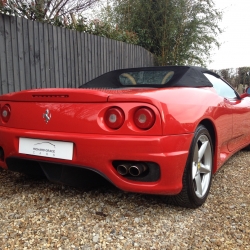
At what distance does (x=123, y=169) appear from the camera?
1.76 m

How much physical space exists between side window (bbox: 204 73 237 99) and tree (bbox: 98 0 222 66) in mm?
6225

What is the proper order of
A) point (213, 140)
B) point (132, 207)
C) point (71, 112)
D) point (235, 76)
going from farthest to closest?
point (235, 76) → point (213, 140) → point (132, 207) → point (71, 112)

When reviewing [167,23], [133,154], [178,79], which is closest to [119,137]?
[133,154]

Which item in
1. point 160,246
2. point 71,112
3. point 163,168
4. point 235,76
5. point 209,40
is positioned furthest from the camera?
point 235,76

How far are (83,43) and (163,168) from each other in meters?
4.15

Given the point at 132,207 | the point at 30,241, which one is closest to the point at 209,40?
the point at 132,207

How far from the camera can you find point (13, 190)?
239cm

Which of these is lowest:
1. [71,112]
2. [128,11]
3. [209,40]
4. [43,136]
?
[43,136]

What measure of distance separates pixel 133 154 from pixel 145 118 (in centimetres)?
24

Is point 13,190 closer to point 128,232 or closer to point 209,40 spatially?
point 128,232

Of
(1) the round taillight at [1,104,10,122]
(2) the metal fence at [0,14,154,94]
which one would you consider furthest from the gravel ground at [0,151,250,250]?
(2) the metal fence at [0,14,154,94]

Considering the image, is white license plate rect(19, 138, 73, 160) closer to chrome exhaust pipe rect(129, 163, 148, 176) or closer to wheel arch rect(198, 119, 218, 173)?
chrome exhaust pipe rect(129, 163, 148, 176)

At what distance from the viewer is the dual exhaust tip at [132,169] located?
1.72 m

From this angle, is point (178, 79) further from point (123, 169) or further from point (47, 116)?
point (47, 116)
